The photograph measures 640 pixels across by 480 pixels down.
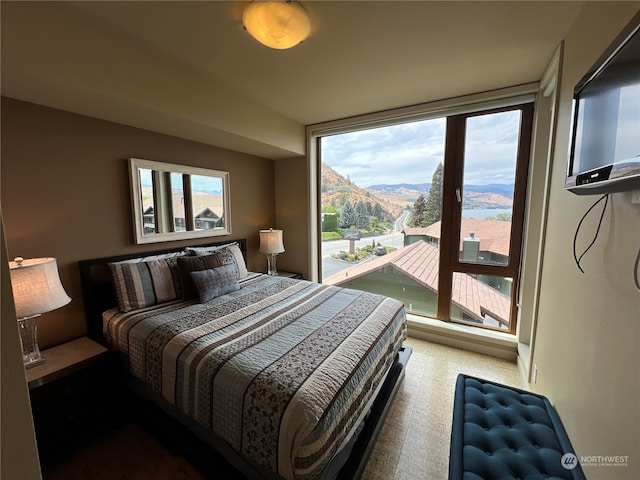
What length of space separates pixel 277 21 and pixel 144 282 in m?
2.05

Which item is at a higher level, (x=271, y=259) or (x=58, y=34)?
(x=58, y=34)

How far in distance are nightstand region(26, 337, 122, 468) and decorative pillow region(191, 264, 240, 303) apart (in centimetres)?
70

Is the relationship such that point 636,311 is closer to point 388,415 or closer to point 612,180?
point 612,180

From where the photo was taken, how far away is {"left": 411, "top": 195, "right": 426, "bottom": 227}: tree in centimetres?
299

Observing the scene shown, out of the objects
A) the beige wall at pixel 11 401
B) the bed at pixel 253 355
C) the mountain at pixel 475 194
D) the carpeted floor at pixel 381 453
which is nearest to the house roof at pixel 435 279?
the mountain at pixel 475 194

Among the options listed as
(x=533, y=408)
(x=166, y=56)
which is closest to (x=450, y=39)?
(x=166, y=56)

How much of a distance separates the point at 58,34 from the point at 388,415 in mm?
3087

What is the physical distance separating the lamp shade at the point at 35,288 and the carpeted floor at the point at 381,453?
93 centimetres

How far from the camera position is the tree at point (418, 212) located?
2.99 metres

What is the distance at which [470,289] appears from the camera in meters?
2.85

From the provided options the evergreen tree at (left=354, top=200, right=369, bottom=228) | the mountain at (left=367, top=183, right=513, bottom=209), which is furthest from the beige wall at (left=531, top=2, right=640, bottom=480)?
the evergreen tree at (left=354, top=200, right=369, bottom=228)

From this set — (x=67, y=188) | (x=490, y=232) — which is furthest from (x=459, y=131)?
(x=67, y=188)

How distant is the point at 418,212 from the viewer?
3.03 m

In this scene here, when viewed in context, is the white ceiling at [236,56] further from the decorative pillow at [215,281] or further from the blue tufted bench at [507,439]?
the blue tufted bench at [507,439]
